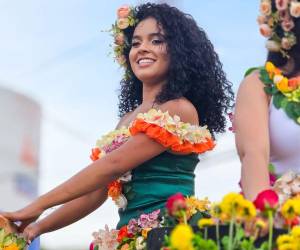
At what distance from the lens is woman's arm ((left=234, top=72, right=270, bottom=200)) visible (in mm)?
2352

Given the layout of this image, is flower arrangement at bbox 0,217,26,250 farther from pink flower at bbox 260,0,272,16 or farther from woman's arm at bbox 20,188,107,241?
pink flower at bbox 260,0,272,16

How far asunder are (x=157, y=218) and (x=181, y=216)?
1.20 m

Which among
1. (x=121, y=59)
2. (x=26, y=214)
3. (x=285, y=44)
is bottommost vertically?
(x=26, y=214)

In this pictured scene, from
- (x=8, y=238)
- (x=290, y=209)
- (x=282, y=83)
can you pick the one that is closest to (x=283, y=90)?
(x=282, y=83)

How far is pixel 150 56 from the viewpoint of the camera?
349cm

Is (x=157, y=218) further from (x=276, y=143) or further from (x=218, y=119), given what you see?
(x=276, y=143)

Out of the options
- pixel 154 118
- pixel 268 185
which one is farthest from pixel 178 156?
pixel 268 185

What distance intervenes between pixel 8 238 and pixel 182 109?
81 cm

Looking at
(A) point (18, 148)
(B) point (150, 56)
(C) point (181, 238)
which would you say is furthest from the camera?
(A) point (18, 148)

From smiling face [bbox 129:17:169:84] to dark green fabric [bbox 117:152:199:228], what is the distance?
0.36 m

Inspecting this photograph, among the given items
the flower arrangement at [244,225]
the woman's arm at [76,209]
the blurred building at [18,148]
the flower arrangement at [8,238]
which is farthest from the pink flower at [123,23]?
the blurred building at [18,148]

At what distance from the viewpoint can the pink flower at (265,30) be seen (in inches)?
101

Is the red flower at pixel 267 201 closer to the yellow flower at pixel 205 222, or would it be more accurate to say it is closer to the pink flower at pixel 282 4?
the yellow flower at pixel 205 222

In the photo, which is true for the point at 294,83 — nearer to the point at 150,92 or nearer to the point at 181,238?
the point at 181,238
